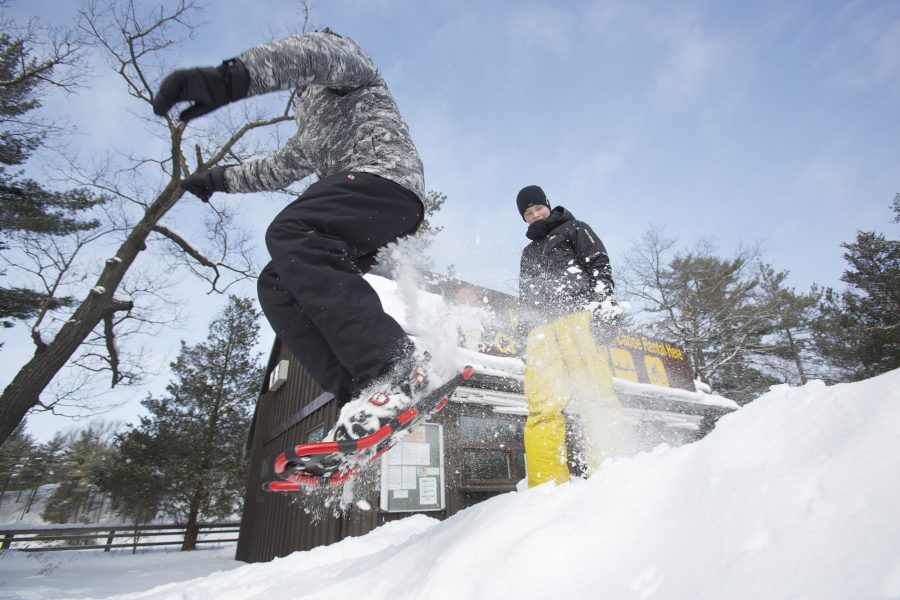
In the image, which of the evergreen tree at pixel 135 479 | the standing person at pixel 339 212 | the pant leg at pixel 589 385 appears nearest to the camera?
the standing person at pixel 339 212

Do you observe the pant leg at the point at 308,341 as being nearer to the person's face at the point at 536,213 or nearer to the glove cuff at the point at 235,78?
the glove cuff at the point at 235,78

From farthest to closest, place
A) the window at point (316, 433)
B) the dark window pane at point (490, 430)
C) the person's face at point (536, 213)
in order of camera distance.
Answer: the window at point (316, 433) < the dark window pane at point (490, 430) < the person's face at point (536, 213)

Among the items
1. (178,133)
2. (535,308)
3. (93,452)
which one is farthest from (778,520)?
(93,452)

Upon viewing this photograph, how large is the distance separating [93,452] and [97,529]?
23.4m

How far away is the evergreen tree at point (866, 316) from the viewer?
13.7 m

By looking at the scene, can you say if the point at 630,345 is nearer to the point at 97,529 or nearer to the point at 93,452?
the point at 97,529

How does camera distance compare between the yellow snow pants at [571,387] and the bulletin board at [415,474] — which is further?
the bulletin board at [415,474]

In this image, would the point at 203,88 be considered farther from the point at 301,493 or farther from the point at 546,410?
the point at 301,493

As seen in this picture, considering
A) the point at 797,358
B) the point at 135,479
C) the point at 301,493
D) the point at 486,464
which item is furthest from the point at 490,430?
the point at 135,479

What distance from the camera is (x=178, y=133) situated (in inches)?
325

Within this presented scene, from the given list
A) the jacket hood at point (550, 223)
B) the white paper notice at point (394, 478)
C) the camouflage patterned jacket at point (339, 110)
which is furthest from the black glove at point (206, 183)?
the white paper notice at point (394, 478)

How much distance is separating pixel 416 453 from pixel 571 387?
389cm

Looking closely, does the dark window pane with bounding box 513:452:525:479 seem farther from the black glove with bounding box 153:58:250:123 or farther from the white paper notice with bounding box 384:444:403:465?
the black glove with bounding box 153:58:250:123

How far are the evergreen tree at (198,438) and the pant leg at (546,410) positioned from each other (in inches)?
728
